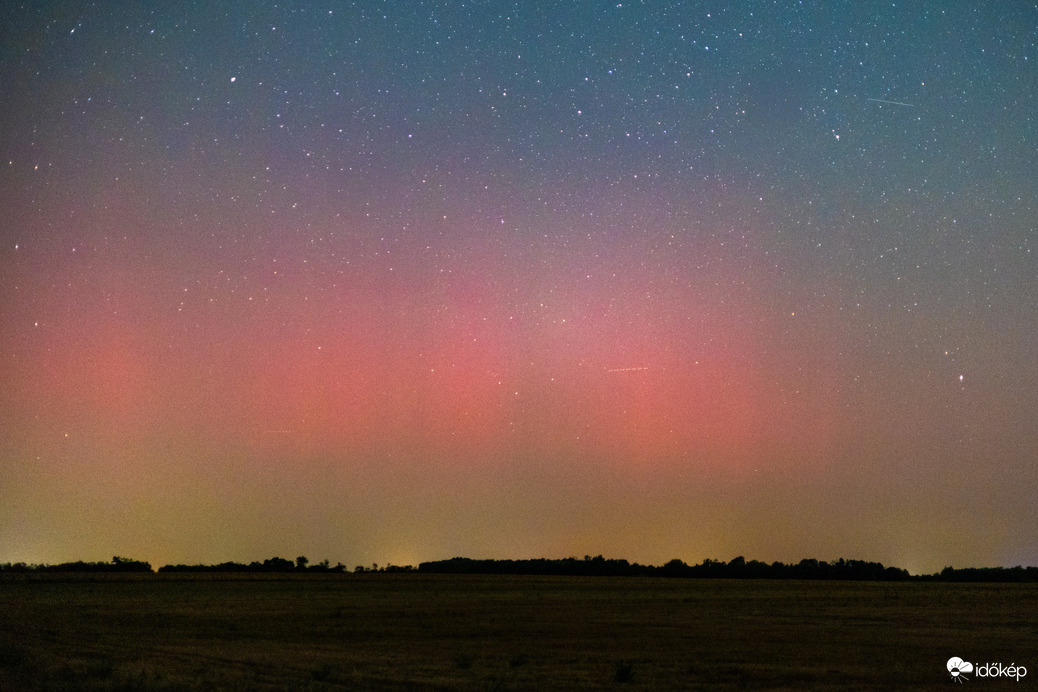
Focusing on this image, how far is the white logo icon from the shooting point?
22211mm

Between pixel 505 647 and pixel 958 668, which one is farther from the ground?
pixel 958 668

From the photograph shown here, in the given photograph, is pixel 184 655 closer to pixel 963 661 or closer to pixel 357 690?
pixel 357 690

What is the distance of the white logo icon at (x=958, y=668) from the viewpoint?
2221 cm

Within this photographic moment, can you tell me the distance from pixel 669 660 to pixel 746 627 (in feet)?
42.0

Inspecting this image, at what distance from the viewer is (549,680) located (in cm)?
2144

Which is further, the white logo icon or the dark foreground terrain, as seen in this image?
the white logo icon

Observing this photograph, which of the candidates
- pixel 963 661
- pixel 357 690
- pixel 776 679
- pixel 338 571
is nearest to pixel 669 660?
pixel 776 679

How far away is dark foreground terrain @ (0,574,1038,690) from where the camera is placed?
21062 mm

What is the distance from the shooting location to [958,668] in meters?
23.5

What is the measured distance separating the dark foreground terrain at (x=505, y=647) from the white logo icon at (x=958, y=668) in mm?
271

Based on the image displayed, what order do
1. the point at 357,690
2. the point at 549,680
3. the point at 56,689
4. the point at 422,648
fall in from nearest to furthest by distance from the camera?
the point at 56,689 → the point at 357,690 → the point at 549,680 → the point at 422,648

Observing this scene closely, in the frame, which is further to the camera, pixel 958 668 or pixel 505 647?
pixel 505 647

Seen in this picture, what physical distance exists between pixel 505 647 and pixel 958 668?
41.1 feet

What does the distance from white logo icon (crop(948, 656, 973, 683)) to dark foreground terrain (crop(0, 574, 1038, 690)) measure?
0.89 feet
